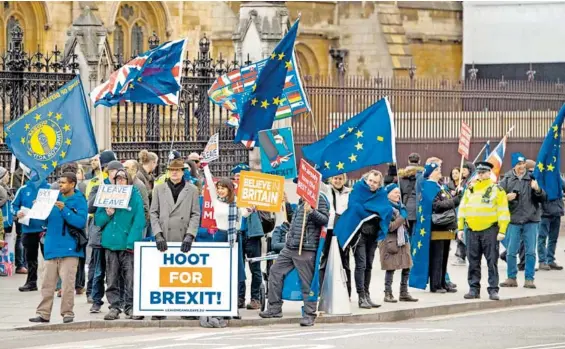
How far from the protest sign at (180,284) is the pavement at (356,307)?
0.20 m

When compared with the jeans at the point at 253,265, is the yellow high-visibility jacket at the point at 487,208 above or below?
above

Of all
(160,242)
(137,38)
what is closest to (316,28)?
(137,38)

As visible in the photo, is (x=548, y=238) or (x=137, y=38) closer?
(x=548, y=238)

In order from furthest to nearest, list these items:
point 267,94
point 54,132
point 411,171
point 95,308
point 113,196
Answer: point 411,171 → point 267,94 → point 54,132 → point 95,308 → point 113,196

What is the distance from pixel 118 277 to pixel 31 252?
10.5 ft

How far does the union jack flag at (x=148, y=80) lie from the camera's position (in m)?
23.4

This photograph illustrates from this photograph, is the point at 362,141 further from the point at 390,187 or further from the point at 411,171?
the point at 411,171

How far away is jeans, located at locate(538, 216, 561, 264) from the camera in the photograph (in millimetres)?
24844

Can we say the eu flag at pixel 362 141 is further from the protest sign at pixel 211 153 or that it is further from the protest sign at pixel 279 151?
the protest sign at pixel 211 153

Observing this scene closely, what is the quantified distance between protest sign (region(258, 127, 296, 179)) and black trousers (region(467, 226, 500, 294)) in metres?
2.40

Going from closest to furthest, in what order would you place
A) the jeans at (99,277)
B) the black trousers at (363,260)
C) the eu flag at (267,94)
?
the jeans at (99,277)
the black trousers at (363,260)
the eu flag at (267,94)

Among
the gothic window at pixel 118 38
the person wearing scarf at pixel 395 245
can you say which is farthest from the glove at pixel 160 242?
the gothic window at pixel 118 38

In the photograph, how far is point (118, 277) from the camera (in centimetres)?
1859

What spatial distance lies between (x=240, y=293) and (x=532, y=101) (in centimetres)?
1682
